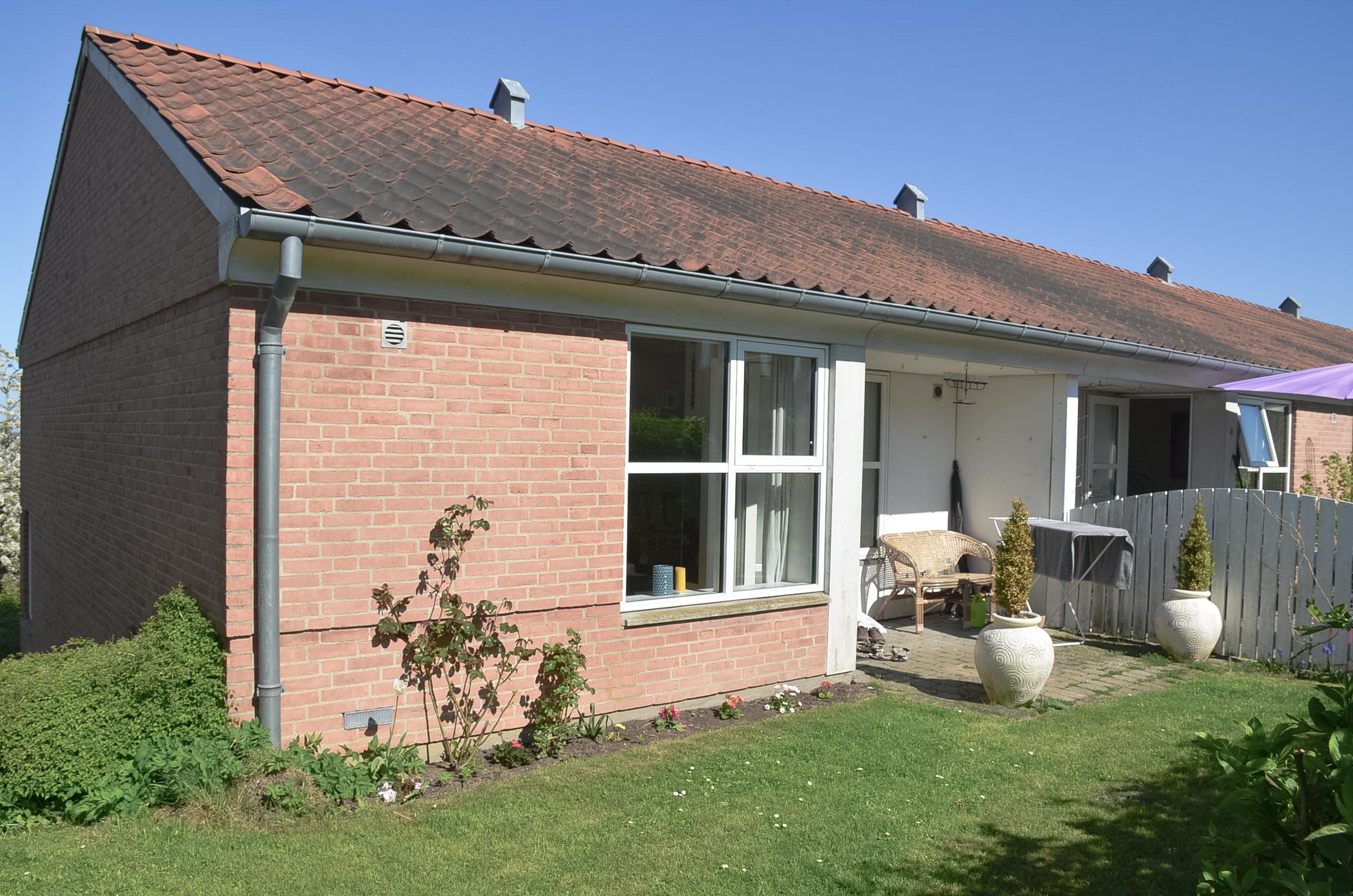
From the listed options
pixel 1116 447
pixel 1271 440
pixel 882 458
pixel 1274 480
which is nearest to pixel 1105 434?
pixel 1116 447

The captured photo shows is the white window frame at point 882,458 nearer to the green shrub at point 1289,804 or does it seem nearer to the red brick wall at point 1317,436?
the red brick wall at point 1317,436

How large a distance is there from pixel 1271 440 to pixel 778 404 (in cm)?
847

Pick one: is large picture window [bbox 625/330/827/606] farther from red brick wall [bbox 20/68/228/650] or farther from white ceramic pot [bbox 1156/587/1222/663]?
white ceramic pot [bbox 1156/587/1222/663]

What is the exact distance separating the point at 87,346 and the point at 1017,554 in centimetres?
825

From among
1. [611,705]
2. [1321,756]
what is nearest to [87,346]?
[611,705]

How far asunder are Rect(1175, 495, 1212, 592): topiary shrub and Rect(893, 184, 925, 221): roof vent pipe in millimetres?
6411

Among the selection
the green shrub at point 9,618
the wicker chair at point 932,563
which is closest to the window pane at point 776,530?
the wicker chair at point 932,563

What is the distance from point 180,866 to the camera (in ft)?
13.8

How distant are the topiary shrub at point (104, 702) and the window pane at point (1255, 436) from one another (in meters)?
11.7

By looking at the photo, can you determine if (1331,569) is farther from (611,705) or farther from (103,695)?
(103,695)

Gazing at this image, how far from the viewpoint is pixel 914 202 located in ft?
45.6

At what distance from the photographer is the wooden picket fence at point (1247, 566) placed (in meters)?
8.38

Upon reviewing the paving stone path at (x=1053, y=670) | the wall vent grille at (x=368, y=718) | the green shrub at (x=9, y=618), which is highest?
the wall vent grille at (x=368, y=718)

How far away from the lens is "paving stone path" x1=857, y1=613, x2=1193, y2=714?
302 inches
